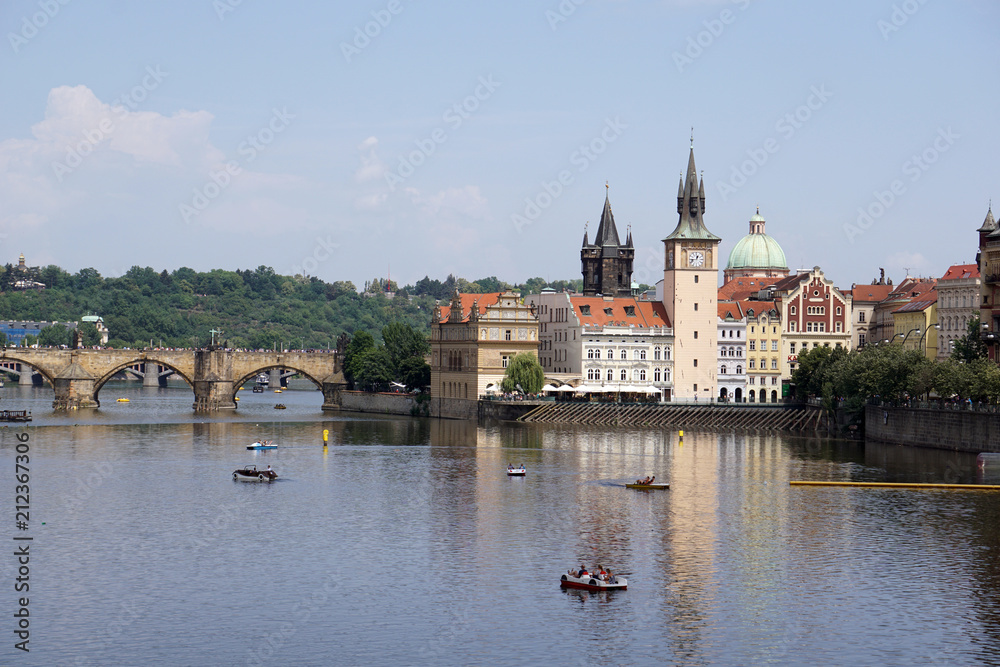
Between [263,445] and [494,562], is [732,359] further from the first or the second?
[494,562]

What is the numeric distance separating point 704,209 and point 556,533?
11191cm

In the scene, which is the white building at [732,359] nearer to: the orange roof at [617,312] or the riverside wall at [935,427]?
the orange roof at [617,312]

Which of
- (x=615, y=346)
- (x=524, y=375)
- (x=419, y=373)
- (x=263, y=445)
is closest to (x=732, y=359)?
(x=615, y=346)

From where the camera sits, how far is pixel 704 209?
185750 millimetres

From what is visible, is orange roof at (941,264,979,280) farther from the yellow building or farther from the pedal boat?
the pedal boat

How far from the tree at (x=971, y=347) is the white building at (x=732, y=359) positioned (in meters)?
47.7

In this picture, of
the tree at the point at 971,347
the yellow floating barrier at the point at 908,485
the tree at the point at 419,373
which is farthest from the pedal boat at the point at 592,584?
the tree at the point at 419,373

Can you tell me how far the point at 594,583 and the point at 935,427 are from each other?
70443mm

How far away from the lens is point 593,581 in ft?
212

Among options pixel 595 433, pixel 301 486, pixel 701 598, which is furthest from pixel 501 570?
pixel 595 433

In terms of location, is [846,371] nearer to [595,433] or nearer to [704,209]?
[595,433]

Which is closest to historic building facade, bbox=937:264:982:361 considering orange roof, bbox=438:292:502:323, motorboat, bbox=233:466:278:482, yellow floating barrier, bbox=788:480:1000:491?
orange roof, bbox=438:292:502:323

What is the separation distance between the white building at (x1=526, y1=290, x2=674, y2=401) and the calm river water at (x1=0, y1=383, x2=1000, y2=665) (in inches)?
2404

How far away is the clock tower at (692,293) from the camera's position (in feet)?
602
